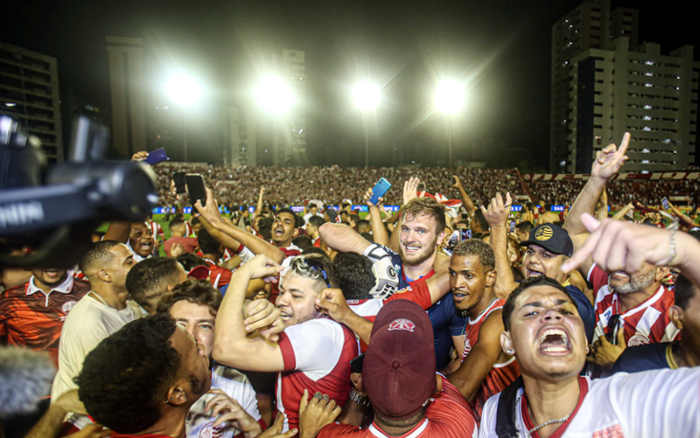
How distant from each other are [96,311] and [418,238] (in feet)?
8.99

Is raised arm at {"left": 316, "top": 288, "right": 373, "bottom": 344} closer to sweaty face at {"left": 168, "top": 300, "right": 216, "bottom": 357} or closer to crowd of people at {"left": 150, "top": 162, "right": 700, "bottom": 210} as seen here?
sweaty face at {"left": 168, "top": 300, "right": 216, "bottom": 357}

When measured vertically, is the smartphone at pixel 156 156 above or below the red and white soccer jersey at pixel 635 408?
above

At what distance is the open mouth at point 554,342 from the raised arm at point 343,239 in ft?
6.50

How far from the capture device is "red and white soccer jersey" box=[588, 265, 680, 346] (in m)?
2.92

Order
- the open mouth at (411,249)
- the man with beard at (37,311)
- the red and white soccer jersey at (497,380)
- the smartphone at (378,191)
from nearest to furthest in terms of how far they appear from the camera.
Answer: the red and white soccer jersey at (497,380)
the man with beard at (37,311)
the open mouth at (411,249)
the smartphone at (378,191)

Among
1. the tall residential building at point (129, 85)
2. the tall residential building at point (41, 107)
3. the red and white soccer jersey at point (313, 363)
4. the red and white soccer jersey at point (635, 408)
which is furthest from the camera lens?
the tall residential building at point (129, 85)

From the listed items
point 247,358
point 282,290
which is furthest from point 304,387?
point 282,290

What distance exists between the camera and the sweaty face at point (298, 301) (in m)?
2.56

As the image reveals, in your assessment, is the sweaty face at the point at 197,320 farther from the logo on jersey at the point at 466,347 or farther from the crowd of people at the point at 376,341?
the logo on jersey at the point at 466,347

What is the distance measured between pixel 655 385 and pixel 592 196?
8.73 ft

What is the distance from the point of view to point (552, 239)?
147 inches

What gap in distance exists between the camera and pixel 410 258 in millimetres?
3613

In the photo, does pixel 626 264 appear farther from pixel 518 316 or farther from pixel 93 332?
pixel 93 332

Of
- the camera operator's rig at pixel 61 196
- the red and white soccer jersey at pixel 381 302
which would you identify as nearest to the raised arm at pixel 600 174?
the red and white soccer jersey at pixel 381 302
